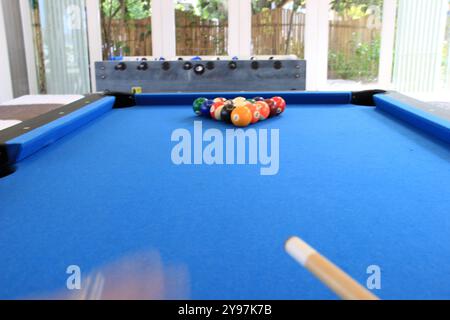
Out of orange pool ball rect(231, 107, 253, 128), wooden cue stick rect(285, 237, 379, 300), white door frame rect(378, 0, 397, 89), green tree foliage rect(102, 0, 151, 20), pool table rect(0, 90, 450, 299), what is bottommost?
pool table rect(0, 90, 450, 299)

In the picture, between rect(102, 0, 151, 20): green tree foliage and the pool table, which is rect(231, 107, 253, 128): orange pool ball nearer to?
the pool table

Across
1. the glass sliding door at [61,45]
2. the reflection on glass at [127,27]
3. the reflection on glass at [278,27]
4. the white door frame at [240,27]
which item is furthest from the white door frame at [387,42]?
the glass sliding door at [61,45]

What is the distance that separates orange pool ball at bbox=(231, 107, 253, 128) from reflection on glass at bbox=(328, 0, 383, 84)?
4.27 m

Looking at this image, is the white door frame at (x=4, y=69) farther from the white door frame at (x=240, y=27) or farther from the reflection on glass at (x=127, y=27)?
the white door frame at (x=240, y=27)

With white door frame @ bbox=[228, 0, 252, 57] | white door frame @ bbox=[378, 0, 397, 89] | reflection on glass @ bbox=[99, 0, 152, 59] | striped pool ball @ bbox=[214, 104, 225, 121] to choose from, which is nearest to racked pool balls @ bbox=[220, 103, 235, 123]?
striped pool ball @ bbox=[214, 104, 225, 121]

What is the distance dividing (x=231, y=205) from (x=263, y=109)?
1.11 m

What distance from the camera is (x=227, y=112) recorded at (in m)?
1.93

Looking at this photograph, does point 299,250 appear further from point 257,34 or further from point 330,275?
point 257,34

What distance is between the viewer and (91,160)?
53.1 inches

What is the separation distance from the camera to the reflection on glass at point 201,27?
224 inches

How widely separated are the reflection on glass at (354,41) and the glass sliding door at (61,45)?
322 centimetres

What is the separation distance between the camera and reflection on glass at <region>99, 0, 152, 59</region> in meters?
5.66

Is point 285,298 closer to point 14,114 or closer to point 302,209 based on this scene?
point 302,209

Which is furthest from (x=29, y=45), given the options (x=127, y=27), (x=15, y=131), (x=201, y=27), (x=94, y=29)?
(x=15, y=131)
